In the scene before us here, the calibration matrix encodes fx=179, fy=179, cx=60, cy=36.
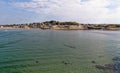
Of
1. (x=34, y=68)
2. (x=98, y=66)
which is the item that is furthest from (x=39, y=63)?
(x=98, y=66)

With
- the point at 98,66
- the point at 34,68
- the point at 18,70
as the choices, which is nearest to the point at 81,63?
the point at 98,66

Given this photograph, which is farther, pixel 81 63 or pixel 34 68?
pixel 81 63

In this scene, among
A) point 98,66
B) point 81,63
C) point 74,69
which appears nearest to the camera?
point 74,69

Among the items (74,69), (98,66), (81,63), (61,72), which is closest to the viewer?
(61,72)

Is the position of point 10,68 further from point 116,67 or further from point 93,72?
point 116,67

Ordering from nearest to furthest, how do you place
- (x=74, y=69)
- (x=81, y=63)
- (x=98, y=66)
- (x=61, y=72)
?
(x=61, y=72) < (x=74, y=69) < (x=98, y=66) < (x=81, y=63)

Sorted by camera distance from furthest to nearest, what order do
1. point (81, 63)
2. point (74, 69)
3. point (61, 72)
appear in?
1. point (81, 63)
2. point (74, 69)
3. point (61, 72)

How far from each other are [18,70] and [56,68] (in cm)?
474

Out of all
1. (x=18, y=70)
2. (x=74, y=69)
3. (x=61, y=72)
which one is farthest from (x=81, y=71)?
(x=18, y=70)

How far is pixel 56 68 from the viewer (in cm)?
2283

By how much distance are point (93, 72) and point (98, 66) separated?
327 centimetres

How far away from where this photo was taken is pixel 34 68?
74.0ft

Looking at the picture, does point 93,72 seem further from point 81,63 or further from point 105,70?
point 81,63

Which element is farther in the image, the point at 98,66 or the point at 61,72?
the point at 98,66
